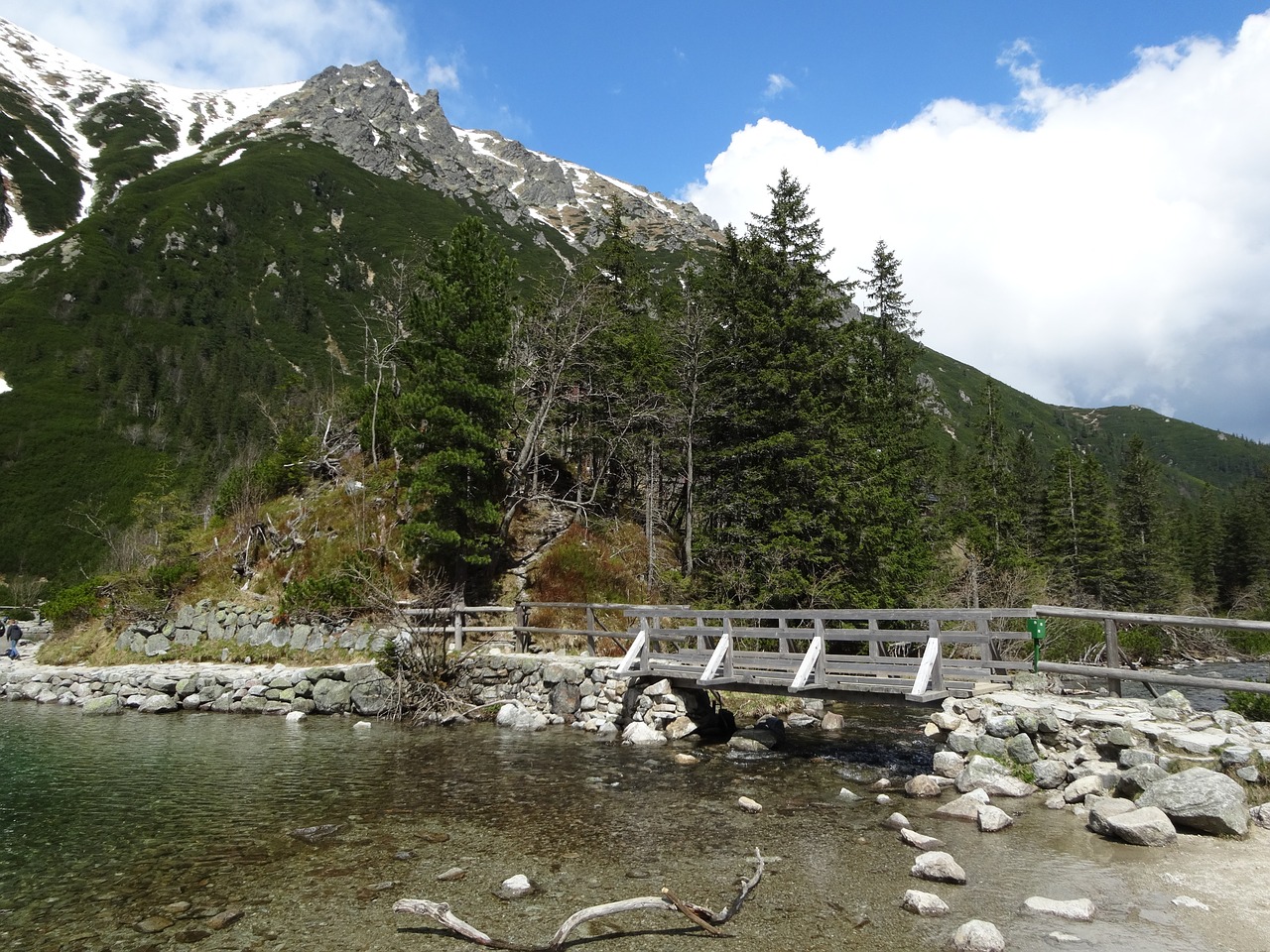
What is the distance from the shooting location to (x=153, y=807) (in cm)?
1116

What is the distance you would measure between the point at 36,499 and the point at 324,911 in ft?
304

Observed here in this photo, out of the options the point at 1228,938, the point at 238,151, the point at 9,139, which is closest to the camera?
the point at 1228,938

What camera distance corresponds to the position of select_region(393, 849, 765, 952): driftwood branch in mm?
6109

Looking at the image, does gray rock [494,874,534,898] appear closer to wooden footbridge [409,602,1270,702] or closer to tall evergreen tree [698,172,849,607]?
wooden footbridge [409,602,1270,702]

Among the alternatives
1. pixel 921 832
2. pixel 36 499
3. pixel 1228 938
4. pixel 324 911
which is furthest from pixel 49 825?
Result: pixel 36 499

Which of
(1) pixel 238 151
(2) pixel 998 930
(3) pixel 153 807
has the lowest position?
(3) pixel 153 807

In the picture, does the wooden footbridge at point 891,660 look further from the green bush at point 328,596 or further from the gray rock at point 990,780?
the green bush at point 328,596

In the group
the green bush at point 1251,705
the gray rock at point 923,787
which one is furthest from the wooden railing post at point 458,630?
the green bush at point 1251,705

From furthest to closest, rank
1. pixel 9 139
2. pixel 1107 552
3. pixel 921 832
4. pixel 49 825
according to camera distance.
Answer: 1. pixel 9 139
2. pixel 1107 552
3. pixel 49 825
4. pixel 921 832

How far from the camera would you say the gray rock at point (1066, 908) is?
21.0 ft

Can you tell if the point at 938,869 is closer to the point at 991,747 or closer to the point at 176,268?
the point at 991,747

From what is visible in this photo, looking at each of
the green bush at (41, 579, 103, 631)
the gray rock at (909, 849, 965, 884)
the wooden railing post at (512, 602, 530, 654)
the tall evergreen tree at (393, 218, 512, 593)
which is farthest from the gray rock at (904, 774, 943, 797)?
the green bush at (41, 579, 103, 631)

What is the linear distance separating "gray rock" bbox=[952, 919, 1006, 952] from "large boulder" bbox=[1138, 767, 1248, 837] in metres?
4.32

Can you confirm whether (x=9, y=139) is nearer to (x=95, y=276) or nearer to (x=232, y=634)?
(x=95, y=276)
